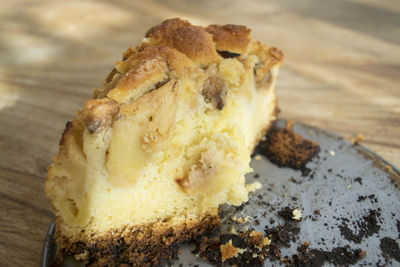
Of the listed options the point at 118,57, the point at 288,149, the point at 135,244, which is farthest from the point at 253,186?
the point at 118,57

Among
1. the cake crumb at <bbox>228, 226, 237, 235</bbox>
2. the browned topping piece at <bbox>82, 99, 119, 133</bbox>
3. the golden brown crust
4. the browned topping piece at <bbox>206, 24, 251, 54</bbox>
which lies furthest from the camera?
the browned topping piece at <bbox>206, 24, 251, 54</bbox>

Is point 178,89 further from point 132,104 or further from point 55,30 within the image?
point 55,30

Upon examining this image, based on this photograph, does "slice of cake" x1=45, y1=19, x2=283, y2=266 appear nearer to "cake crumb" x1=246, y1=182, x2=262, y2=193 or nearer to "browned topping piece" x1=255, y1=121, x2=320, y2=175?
"cake crumb" x1=246, y1=182, x2=262, y2=193

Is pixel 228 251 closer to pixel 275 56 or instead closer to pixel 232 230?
pixel 232 230

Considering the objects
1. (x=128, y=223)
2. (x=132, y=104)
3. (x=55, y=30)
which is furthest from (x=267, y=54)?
(x=55, y=30)

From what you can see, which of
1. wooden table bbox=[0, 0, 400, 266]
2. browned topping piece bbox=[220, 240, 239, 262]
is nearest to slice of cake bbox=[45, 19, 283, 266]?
browned topping piece bbox=[220, 240, 239, 262]

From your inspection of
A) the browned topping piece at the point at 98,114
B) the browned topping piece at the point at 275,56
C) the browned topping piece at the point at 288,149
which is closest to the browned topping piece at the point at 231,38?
the browned topping piece at the point at 275,56
